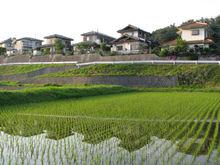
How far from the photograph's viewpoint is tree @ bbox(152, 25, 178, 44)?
1757 inches

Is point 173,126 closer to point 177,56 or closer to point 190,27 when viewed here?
point 177,56

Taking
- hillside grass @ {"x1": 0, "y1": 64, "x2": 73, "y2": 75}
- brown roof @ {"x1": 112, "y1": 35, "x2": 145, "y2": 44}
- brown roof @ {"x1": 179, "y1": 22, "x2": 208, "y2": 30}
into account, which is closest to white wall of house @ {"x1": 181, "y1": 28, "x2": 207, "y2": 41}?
brown roof @ {"x1": 179, "y1": 22, "x2": 208, "y2": 30}

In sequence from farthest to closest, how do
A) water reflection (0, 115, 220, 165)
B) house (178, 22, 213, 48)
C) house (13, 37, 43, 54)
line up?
house (13, 37, 43, 54) < house (178, 22, 213, 48) < water reflection (0, 115, 220, 165)

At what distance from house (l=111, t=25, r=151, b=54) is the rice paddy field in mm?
28577

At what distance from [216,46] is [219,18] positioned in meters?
10.2

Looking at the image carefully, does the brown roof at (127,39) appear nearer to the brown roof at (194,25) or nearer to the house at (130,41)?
the house at (130,41)

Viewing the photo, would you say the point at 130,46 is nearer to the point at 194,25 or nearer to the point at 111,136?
the point at 194,25

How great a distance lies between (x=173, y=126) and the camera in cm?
919

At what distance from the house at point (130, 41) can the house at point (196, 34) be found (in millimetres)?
6094

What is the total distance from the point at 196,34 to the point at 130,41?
31.6 feet

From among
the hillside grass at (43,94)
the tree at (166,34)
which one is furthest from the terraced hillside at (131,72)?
the tree at (166,34)

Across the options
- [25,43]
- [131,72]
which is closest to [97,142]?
[131,72]

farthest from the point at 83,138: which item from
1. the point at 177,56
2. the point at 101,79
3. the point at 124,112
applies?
the point at 177,56

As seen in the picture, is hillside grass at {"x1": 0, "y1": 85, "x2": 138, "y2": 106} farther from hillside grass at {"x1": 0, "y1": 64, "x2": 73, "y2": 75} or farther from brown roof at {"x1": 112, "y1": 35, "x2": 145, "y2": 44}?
hillside grass at {"x1": 0, "y1": 64, "x2": 73, "y2": 75}
